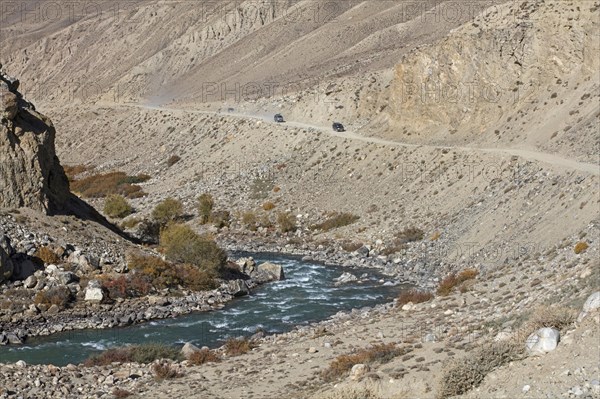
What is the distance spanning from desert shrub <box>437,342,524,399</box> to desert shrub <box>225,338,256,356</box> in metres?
10.8

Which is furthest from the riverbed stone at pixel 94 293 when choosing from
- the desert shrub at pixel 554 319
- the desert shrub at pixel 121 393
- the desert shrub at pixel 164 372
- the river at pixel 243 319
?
the desert shrub at pixel 554 319

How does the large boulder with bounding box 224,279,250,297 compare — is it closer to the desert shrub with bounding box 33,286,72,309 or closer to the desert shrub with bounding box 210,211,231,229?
the desert shrub with bounding box 33,286,72,309

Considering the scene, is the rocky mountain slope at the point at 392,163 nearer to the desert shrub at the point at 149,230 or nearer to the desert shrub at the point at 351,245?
the desert shrub at the point at 351,245

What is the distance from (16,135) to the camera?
3772 centimetres

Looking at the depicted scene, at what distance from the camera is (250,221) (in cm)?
5344

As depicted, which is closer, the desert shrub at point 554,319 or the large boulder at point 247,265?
the desert shrub at point 554,319

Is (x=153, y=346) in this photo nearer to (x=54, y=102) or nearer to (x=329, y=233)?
(x=329, y=233)

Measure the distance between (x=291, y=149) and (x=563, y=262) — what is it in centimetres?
3462

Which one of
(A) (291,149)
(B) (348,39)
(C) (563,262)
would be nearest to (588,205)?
(C) (563,262)

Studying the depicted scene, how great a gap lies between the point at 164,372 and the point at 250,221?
29.5 m

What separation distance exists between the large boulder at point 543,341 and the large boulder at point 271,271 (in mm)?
23840

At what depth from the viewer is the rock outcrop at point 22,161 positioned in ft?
121

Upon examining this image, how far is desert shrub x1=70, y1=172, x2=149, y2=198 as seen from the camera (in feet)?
218

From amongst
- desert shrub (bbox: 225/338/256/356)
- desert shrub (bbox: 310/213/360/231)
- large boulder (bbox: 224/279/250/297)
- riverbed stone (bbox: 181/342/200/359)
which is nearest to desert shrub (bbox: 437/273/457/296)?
desert shrub (bbox: 225/338/256/356)
